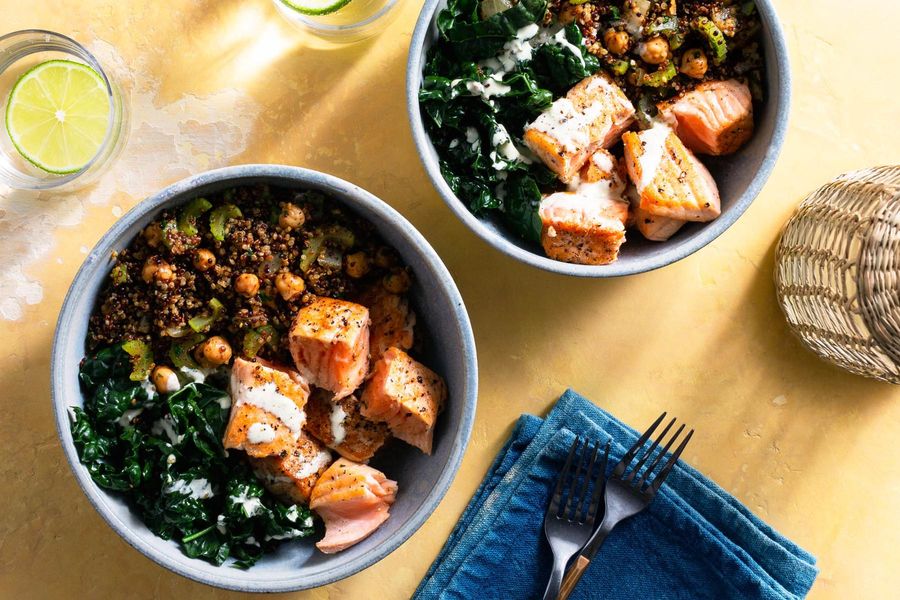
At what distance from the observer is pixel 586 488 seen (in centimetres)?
257

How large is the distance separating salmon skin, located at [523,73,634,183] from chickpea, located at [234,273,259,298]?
909 millimetres

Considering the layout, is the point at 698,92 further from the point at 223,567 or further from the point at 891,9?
the point at 223,567

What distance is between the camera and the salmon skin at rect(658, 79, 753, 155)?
2328 millimetres

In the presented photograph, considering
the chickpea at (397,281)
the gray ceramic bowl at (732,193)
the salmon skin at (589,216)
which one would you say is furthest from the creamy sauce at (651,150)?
the chickpea at (397,281)

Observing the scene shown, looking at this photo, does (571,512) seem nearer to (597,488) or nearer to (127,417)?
(597,488)

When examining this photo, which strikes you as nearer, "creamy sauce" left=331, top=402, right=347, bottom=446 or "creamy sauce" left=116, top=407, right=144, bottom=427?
"creamy sauce" left=116, top=407, right=144, bottom=427

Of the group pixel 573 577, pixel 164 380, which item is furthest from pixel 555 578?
pixel 164 380

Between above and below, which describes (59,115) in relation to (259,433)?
above

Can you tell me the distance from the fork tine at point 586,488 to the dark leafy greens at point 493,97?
28.6 inches

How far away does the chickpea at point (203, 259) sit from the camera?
2.26 m

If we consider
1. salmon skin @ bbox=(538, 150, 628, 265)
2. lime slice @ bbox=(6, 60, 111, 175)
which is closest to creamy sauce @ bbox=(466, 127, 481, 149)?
salmon skin @ bbox=(538, 150, 628, 265)

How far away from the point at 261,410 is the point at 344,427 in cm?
28

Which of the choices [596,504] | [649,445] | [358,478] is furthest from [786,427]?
[358,478]

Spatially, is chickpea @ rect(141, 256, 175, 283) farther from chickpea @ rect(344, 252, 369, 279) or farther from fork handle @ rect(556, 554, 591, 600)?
fork handle @ rect(556, 554, 591, 600)
